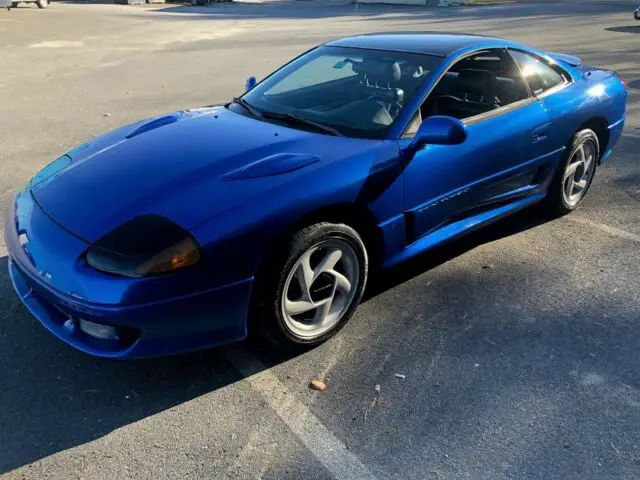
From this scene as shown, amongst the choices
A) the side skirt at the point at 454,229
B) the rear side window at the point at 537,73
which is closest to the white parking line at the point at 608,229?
the side skirt at the point at 454,229

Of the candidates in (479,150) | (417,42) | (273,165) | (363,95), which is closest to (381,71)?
(363,95)

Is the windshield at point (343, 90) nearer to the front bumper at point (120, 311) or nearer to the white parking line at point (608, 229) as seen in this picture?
the front bumper at point (120, 311)

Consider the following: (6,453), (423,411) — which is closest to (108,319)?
(6,453)

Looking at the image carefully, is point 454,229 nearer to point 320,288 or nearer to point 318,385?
point 320,288

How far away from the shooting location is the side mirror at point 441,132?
318 cm

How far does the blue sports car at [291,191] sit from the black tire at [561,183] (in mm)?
22

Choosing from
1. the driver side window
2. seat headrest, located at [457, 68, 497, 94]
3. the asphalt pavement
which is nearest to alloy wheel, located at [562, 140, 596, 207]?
the asphalt pavement

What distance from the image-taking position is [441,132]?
318cm

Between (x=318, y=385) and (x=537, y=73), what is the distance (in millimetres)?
2945

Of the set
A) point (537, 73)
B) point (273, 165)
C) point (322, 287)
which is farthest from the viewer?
point (537, 73)

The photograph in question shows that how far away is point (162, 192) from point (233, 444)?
4.00 feet

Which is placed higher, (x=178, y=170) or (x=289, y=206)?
(x=178, y=170)

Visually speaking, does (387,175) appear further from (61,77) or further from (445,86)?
(61,77)

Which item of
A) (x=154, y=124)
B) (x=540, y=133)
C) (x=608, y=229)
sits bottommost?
(x=608, y=229)
